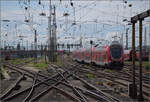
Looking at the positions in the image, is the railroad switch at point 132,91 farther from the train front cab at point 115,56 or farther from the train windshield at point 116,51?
the train windshield at point 116,51

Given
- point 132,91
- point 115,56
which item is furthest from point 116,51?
point 132,91

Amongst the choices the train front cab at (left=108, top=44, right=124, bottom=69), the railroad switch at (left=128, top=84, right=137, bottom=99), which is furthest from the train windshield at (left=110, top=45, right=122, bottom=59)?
the railroad switch at (left=128, top=84, right=137, bottom=99)

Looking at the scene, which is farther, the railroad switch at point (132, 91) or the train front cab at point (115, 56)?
the train front cab at point (115, 56)

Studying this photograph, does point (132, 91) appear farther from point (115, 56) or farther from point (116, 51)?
point (116, 51)

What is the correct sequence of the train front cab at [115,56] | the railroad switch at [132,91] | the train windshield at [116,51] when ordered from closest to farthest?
1. the railroad switch at [132,91]
2. the train front cab at [115,56]
3. the train windshield at [116,51]

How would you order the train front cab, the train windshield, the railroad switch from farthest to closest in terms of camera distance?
the train windshield → the train front cab → the railroad switch

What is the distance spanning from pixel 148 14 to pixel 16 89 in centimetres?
876

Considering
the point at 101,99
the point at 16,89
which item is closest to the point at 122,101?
the point at 101,99

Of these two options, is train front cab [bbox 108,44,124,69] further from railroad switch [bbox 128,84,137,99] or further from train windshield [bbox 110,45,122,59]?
railroad switch [bbox 128,84,137,99]

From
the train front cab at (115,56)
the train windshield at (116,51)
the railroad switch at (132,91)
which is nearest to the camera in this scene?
the railroad switch at (132,91)

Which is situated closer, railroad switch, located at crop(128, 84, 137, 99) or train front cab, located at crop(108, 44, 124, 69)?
railroad switch, located at crop(128, 84, 137, 99)

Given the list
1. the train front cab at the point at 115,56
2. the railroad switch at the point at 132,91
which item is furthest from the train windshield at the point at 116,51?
the railroad switch at the point at 132,91

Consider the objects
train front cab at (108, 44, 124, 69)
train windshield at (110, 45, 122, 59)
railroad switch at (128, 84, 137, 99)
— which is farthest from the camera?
train windshield at (110, 45, 122, 59)

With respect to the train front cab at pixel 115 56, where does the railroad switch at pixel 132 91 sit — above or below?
below
